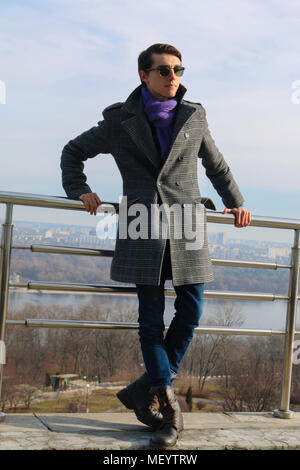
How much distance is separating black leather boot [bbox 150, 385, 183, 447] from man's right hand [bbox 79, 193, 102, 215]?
0.68m

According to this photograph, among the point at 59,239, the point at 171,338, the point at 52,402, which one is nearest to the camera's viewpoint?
the point at 171,338

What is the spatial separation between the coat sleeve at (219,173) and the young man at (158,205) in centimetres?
7

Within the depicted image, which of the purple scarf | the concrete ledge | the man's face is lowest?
the concrete ledge

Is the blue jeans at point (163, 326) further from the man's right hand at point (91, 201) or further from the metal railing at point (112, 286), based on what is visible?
the man's right hand at point (91, 201)

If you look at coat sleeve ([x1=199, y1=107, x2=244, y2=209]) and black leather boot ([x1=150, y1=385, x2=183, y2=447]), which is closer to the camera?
black leather boot ([x1=150, y1=385, x2=183, y2=447])

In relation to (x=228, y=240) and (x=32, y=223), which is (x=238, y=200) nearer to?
(x=228, y=240)

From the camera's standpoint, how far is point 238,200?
2262 millimetres

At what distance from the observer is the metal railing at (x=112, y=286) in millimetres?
2078

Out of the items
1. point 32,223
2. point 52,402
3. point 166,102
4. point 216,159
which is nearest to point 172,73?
point 166,102

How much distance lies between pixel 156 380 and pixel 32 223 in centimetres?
93

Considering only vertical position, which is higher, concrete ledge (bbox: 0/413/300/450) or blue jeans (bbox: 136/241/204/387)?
blue jeans (bbox: 136/241/204/387)

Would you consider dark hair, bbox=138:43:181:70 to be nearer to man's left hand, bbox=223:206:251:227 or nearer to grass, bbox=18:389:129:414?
man's left hand, bbox=223:206:251:227

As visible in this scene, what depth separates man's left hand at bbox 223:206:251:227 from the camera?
2258 mm

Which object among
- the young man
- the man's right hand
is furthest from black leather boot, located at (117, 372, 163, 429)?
the man's right hand
